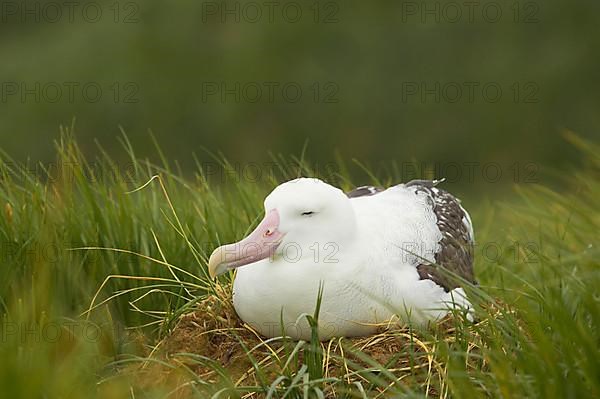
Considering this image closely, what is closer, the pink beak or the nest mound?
the nest mound

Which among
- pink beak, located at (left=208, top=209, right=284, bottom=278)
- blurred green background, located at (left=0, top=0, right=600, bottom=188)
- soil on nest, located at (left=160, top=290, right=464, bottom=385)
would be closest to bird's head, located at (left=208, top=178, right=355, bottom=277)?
pink beak, located at (left=208, top=209, right=284, bottom=278)

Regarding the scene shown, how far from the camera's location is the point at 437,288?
4.00 meters

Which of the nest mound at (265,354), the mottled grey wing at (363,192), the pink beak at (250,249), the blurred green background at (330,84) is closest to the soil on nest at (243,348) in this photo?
the nest mound at (265,354)

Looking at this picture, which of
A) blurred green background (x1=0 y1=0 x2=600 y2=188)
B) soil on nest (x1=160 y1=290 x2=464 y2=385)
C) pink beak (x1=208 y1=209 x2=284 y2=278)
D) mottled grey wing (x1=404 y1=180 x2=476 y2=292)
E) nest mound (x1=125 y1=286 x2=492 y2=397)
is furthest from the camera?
blurred green background (x1=0 y1=0 x2=600 y2=188)

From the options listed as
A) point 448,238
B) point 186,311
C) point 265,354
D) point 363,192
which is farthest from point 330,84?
point 265,354

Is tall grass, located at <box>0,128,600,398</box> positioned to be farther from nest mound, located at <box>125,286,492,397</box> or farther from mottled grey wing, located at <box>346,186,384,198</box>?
Result: mottled grey wing, located at <box>346,186,384,198</box>

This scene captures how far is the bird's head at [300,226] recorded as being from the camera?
12.4 ft

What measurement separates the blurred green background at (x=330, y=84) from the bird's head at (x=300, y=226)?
10156 millimetres

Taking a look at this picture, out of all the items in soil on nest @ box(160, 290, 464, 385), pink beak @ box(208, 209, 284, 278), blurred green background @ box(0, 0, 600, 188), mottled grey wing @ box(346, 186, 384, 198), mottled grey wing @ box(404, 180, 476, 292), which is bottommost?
blurred green background @ box(0, 0, 600, 188)

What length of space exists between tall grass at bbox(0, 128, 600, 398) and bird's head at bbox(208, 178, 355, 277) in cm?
33

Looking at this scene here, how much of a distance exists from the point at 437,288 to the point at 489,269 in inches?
51.7

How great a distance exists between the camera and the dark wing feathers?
161 inches

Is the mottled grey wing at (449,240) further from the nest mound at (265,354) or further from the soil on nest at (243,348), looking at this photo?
the soil on nest at (243,348)

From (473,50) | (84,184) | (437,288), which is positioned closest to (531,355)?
(437,288)
